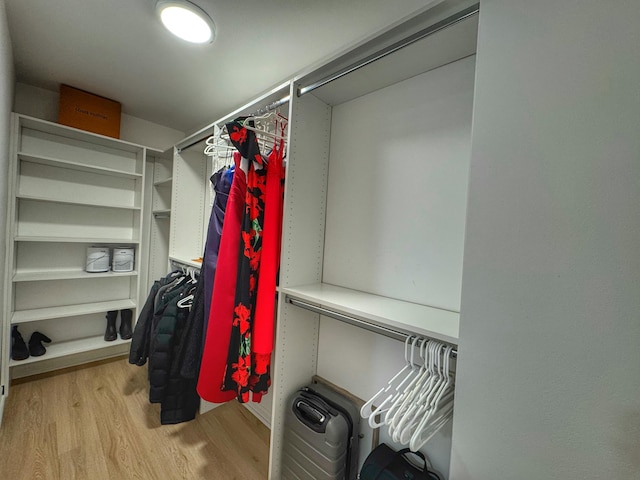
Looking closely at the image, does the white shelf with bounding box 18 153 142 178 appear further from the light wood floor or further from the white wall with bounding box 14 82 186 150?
the light wood floor

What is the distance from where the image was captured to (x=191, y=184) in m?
2.31

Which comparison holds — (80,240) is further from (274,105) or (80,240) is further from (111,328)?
(274,105)

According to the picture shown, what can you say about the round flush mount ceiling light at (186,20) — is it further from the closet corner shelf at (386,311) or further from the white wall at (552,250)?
the closet corner shelf at (386,311)

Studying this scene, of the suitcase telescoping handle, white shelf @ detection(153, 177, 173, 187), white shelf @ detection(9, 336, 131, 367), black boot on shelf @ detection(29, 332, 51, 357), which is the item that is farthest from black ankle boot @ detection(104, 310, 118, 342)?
the suitcase telescoping handle

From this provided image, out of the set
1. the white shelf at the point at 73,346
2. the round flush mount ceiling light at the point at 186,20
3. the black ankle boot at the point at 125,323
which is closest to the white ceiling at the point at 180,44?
the round flush mount ceiling light at the point at 186,20

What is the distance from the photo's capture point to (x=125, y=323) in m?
2.51

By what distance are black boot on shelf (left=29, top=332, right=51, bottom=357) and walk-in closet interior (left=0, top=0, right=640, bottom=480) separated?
8 centimetres

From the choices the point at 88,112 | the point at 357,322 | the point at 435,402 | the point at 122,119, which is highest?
the point at 122,119

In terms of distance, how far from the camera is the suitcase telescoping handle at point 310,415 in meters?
1.13

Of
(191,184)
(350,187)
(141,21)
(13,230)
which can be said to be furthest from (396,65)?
(13,230)

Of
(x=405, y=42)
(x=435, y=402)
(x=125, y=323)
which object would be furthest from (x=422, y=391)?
(x=125, y=323)

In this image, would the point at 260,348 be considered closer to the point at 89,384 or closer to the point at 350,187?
the point at 350,187

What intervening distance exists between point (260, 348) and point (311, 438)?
0.46 m

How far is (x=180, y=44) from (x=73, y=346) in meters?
2.60
